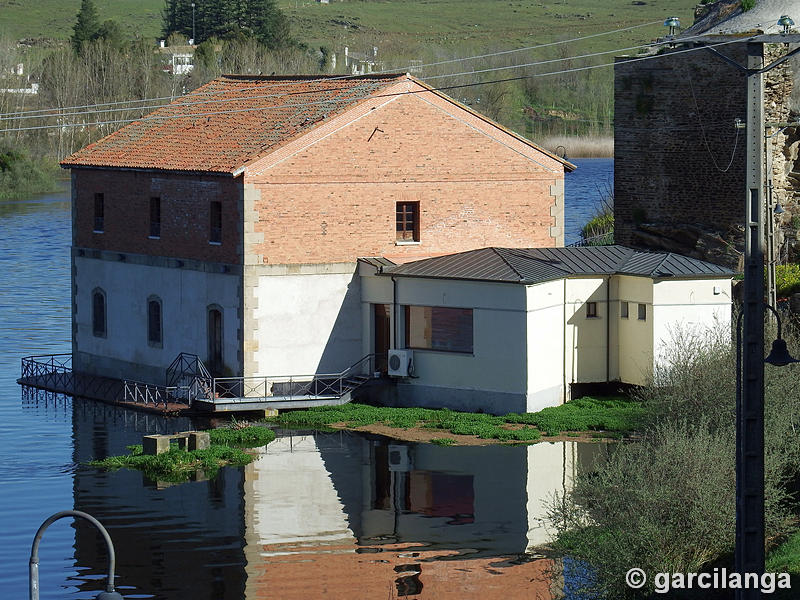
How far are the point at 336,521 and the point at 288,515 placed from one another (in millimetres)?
1010

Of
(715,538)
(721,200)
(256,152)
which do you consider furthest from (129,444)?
(721,200)

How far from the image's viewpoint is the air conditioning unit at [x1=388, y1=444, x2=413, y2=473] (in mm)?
34344

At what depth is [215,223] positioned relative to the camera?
4194 centimetres

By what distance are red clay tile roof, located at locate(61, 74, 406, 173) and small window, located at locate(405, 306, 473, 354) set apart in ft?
18.6

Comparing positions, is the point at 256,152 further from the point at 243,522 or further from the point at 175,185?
the point at 243,522

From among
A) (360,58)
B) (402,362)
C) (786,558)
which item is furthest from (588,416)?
(360,58)

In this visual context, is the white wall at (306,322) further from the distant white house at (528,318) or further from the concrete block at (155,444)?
the concrete block at (155,444)

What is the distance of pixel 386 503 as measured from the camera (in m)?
31.4

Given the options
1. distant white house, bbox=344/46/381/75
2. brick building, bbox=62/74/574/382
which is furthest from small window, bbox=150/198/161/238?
distant white house, bbox=344/46/381/75

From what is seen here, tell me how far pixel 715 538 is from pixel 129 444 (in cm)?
1697

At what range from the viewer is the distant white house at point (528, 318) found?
3906 centimetres

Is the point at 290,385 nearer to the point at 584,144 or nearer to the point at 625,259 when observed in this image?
the point at 625,259

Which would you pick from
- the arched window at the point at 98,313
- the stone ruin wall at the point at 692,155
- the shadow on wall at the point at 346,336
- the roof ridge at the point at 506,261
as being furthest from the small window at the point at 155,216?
the stone ruin wall at the point at 692,155

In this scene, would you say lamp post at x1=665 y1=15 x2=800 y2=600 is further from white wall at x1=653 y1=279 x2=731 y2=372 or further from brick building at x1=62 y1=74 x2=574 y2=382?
brick building at x1=62 y1=74 x2=574 y2=382
